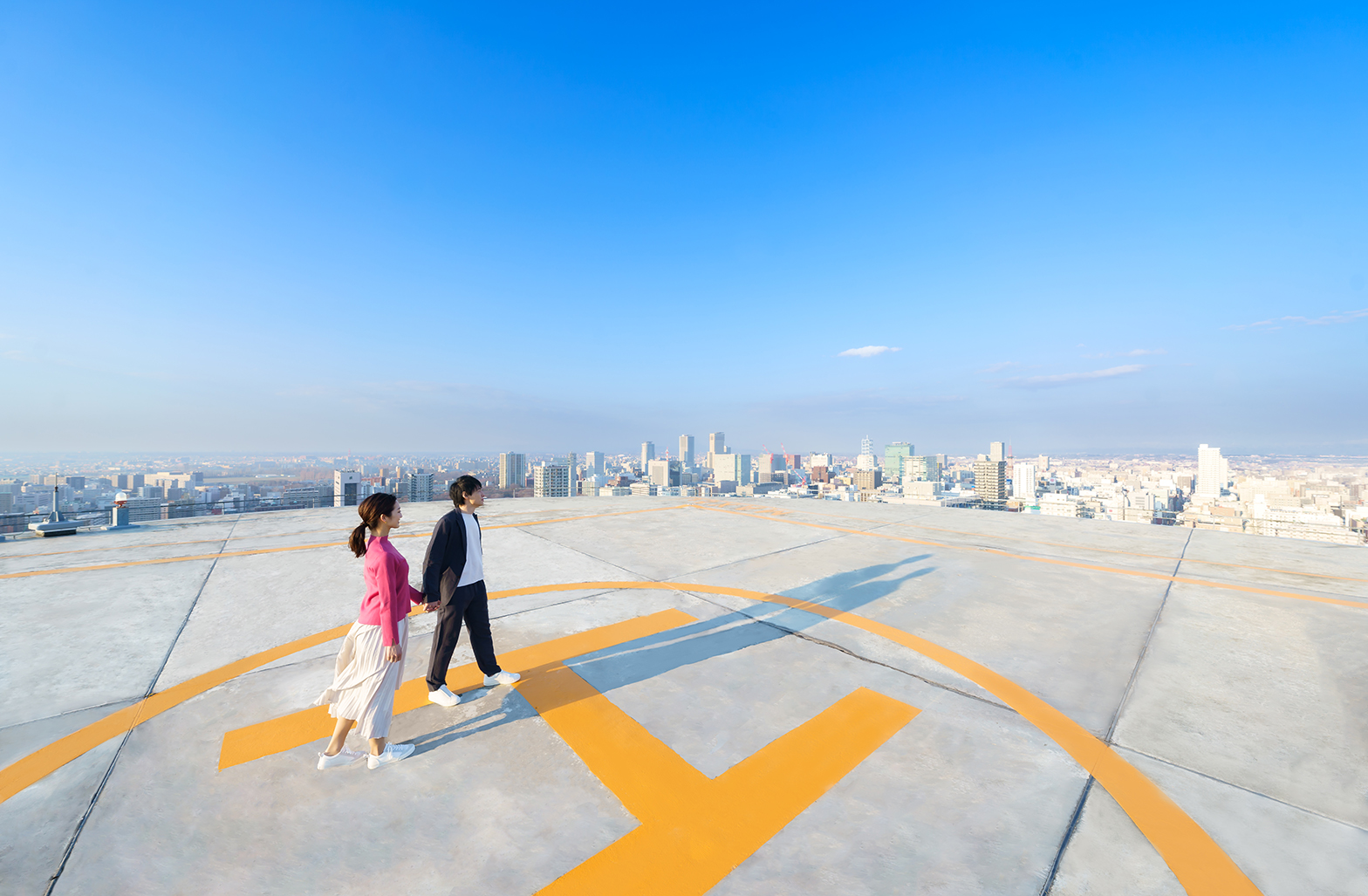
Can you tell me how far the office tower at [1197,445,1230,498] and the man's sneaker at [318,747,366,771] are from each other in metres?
56.4

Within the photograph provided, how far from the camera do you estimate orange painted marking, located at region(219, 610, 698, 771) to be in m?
3.04

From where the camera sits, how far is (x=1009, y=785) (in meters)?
2.77

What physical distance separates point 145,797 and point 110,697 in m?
1.77

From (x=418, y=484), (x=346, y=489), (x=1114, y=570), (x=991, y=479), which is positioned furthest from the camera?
(x=991, y=479)

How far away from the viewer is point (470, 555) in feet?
12.2

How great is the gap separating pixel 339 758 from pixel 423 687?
1.02 metres

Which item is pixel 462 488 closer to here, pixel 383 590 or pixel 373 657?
pixel 383 590

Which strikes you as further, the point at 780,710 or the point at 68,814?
the point at 780,710

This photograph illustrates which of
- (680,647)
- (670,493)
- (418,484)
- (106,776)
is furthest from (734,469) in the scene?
(106,776)

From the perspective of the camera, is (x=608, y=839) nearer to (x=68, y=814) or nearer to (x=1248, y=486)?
(x=68, y=814)

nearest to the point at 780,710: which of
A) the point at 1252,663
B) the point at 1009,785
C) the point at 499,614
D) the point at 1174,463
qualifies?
the point at 1009,785

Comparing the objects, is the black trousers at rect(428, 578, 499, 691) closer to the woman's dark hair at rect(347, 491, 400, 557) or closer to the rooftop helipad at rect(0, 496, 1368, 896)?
the rooftop helipad at rect(0, 496, 1368, 896)

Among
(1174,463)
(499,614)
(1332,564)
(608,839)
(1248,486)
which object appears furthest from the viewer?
(1174,463)

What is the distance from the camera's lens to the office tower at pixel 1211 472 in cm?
3997
